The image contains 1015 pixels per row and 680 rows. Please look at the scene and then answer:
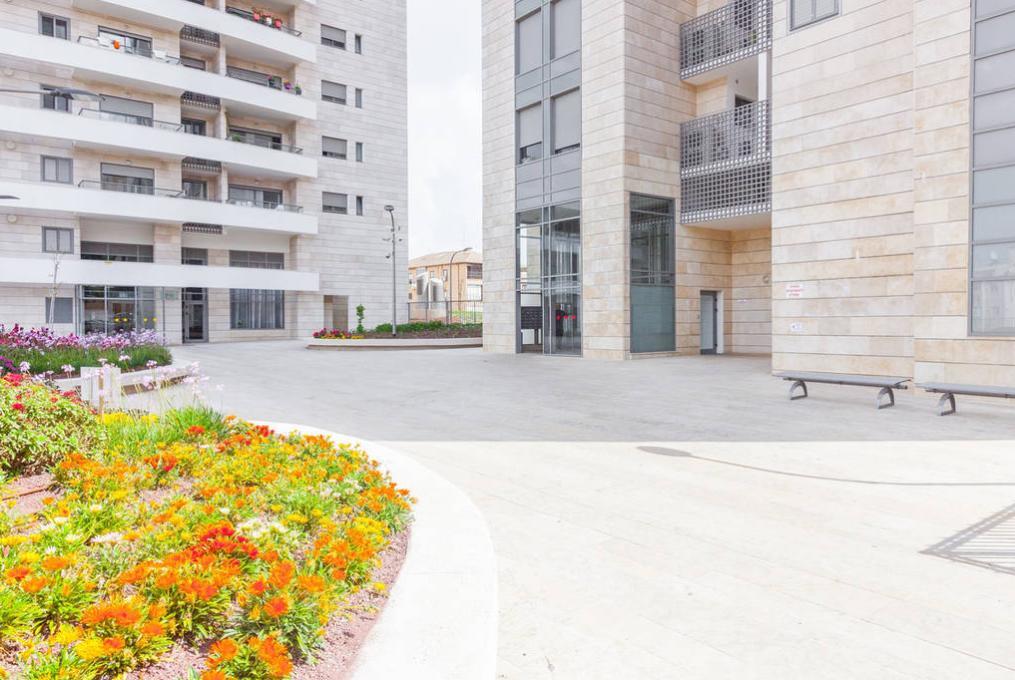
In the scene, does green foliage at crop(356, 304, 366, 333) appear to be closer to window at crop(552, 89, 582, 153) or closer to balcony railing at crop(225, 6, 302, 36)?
balcony railing at crop(225, 6, 302, 36)

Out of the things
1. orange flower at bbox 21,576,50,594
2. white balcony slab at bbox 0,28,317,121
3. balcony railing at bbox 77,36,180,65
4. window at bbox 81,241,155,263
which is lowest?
orange flower at bbox 21,576,50,594

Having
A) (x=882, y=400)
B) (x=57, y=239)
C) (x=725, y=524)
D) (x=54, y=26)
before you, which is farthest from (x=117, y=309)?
(x=725, y=524)

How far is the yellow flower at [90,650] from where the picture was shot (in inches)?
85.7

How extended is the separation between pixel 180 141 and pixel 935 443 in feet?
110

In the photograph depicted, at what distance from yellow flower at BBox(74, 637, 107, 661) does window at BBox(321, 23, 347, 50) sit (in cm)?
4176

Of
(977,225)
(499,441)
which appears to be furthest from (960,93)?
(499,441)

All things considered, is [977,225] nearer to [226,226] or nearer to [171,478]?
[171,478]

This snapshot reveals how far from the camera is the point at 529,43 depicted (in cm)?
2419

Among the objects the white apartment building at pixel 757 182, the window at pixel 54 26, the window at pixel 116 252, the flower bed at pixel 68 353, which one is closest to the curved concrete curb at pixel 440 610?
the flower bed at pixel 68 353

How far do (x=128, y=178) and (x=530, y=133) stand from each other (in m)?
20.8

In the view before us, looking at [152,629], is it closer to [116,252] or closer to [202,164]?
[116,252]

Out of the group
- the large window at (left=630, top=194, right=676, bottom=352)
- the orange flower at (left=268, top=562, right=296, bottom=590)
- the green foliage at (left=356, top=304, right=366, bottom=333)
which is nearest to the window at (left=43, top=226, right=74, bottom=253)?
the green foliage at (left=356, top=304, right=366, bottom=333)

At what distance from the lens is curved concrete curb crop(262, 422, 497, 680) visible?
2600 millimetres

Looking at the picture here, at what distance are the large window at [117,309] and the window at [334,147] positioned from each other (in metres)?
12.5
